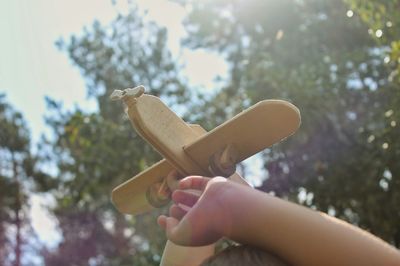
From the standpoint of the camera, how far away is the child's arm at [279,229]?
66 centimetres

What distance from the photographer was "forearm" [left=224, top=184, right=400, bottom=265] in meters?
0.66

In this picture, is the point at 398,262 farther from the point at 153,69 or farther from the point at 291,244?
the point at 153,69

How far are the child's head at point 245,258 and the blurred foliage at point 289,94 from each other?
10.4 feet

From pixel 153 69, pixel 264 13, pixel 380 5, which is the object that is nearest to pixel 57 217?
pixel 153 69

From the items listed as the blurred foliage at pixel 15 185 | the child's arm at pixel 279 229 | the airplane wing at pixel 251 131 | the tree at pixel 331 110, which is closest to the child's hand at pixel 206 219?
the child's arm at pixel 279 229

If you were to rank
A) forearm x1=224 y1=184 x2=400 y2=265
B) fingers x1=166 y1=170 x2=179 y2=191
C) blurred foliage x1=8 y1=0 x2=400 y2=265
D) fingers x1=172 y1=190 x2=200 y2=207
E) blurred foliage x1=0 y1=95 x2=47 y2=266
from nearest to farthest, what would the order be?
forearm x1=224 y1=184 x2=400 y2=265, fingers x1=172 y1=190 x2=200 y2=207, fingers x1=166 y1=170 x2=179 y2=191, blurred foliage x1=8 y1=0 x2=400 y2=265, blurred foliage x1=0 y1=95 x2=47 y2=266

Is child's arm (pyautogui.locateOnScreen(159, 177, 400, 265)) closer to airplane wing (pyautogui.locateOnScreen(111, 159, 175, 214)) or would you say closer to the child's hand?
the child's hand

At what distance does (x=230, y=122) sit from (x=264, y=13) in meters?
6.94

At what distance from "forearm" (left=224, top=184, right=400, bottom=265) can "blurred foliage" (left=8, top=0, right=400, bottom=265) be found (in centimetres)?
318

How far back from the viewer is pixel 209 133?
89 centimetres

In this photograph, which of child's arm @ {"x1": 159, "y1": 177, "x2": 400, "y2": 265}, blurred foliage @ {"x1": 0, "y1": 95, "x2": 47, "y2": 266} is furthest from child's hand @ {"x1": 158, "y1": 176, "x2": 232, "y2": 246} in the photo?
blurred foliage @ {"x1": 0, "y1": 95, "x2": 47, "y2": 266}

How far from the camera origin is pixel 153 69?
7.70 m

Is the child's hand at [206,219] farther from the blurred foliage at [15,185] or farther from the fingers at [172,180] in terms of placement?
the blurred foliage at [15,185]

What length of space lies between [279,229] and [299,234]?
2 centimetres
